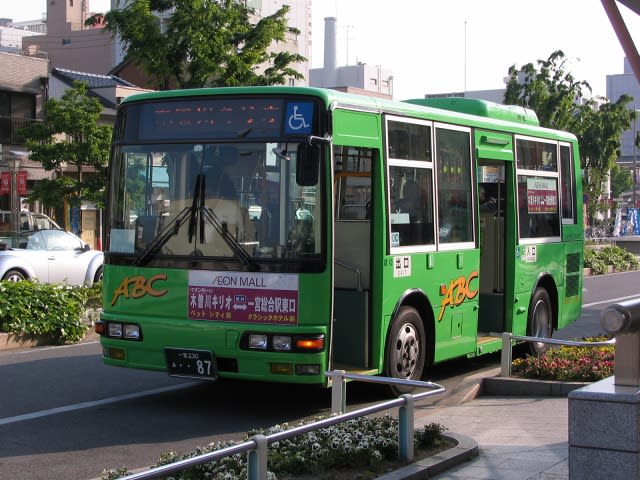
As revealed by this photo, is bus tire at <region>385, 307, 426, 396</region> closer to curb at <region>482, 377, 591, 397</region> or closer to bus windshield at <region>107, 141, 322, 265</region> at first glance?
curb at <region>482, 377, 591, 397</region>

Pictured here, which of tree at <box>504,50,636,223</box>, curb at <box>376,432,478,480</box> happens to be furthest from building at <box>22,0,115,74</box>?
curb at <box>376,432,478,480</box>

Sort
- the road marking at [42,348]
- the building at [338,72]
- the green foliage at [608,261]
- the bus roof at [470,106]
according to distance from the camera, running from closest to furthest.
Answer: the bus roof at [470,106]
the road marking at [42,348]
the green foliage at [608,261]
the building at [338,72]

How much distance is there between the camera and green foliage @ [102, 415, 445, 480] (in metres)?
6.24

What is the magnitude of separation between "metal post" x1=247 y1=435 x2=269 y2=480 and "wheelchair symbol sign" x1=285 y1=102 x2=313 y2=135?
13.1ft

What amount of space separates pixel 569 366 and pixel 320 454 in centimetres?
492

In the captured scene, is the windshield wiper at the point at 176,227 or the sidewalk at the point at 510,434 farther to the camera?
the windshield wiper at the point at 176,227

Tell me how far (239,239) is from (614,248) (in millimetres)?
32044

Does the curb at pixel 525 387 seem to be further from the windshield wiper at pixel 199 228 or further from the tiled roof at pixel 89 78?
the tiled roof at pixel 89 78

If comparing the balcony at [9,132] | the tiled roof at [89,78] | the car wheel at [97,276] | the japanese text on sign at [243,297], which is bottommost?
the car wheel at [97,276]

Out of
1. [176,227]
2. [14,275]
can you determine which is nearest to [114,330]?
[176,227]

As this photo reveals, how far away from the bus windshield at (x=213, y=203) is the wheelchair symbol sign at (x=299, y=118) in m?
0.15

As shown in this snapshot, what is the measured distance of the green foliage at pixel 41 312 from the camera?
45.9 feet

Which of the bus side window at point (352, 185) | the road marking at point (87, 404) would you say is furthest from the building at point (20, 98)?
the bus side window at point (352, 185)

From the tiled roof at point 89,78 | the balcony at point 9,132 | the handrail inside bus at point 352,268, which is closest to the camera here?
the handrail inside bus at point 352,268
